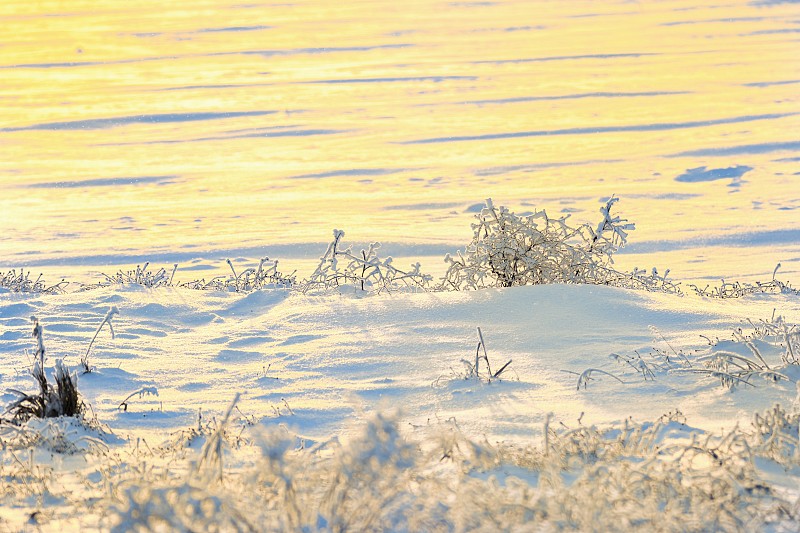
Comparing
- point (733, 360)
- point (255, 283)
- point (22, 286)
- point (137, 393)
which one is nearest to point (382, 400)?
point (137, 393)

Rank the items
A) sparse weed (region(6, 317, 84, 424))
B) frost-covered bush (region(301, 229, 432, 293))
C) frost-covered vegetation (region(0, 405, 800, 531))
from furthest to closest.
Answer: frost-covered bush (region(301, 229, 432, 293)), sparse weed (region(6, 317, 84, 424)), frost-covered vegetation (region(0, 405, 800, 531))

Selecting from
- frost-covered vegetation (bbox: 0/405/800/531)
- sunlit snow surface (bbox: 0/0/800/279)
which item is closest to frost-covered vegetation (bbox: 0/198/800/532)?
frost-covered vegetation (bbox: 0/405/800/531)

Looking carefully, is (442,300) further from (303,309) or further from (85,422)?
(85,422)

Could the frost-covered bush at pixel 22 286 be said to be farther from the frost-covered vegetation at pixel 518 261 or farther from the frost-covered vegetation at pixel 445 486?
the frost-covered vegetation at pixel 445 486

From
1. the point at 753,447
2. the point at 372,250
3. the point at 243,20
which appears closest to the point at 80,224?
the point at 372,250

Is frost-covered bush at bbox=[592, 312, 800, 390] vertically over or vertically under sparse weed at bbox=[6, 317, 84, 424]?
under

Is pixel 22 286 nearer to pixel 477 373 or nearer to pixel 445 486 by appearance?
pixel 477 373

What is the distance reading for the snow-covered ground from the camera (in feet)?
8.23

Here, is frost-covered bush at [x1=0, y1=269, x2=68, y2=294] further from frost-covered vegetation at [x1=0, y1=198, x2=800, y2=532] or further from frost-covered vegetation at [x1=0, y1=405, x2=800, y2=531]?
frost-covered vegetation at [x1=0, y1=405, x2=800, y2=531]

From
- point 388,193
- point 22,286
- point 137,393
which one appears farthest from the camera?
point 388,193

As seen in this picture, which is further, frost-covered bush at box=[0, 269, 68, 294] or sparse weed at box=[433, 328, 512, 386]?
frost-covered bush at box=[0, 269, 68, 294]

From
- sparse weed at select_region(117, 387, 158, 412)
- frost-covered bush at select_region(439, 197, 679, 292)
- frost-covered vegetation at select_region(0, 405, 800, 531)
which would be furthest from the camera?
frost-covered bush at select_region(439, 197, 679, 292)

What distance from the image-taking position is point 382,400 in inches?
118

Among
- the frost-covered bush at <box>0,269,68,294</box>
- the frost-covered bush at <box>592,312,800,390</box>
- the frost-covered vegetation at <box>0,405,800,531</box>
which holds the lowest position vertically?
the frost-covered bush at <box>592,312,800,390</box>
